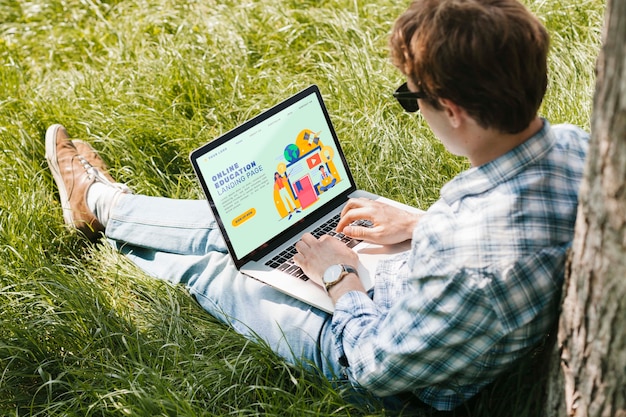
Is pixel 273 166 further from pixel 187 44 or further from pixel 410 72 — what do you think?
pixel 187 44

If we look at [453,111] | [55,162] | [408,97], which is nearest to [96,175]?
[55,162]

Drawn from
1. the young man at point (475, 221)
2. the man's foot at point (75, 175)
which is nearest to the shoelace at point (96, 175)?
the man's foot at point (75, 175)

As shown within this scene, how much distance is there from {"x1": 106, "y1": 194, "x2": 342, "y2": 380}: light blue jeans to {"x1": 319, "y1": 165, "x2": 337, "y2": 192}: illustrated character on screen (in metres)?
0.45

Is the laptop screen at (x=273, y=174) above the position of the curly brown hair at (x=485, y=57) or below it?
below

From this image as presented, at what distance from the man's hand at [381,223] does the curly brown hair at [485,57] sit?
0.81 metres

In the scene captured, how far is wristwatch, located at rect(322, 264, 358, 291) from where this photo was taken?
2562 mm

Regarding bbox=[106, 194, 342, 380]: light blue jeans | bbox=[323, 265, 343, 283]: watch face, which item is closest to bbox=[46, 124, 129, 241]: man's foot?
Result: bbox=[106, 194, 342, 380]: light blue jeans

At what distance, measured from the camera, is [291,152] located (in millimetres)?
3016

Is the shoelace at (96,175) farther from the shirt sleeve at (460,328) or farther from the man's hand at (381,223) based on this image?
the shirt sleeve at (460,328)

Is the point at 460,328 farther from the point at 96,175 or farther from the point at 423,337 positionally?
the point at 96,175

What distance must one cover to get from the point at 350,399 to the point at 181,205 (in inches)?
48.1

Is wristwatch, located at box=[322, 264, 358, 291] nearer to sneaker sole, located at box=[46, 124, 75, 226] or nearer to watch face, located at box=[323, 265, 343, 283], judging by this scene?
watch face, located at box=[323, 265, 343, 283]

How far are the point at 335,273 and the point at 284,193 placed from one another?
535 millimetres

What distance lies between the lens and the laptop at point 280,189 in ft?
9.19
